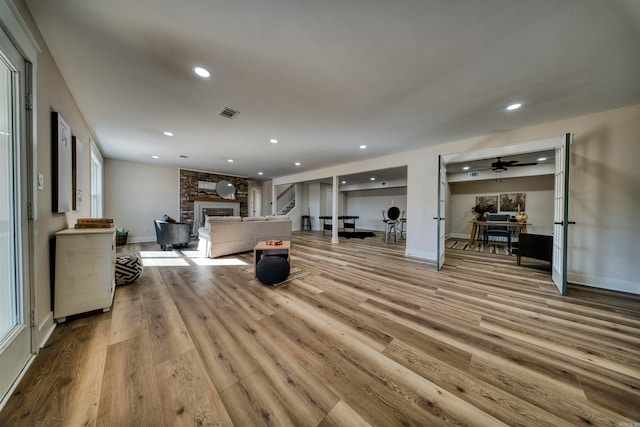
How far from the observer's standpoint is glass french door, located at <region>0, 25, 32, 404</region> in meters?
1.30

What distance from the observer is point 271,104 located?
265cm

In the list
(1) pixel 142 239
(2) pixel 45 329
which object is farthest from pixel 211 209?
(2) pixel 45 329

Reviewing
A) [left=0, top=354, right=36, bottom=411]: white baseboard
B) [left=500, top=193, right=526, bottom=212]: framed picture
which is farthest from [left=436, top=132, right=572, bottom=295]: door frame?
[left=0, top=354, right=36, bottom=411]: white baseboard

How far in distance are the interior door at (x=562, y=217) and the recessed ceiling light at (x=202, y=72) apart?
4350 millimetres

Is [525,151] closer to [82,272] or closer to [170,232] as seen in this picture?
[82,272]

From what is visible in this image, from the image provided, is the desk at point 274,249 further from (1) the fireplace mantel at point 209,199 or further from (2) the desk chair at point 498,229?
(2) the desk chair at point 498,229

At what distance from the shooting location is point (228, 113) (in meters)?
2.91

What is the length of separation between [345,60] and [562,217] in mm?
3608

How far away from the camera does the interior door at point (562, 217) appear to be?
103 inches

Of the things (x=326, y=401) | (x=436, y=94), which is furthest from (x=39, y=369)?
(x=436, y=94)

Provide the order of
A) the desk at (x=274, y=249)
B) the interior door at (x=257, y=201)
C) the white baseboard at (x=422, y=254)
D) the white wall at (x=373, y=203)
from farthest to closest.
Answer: the interior door at (x=257, y=201) < the white wall at (x=373, y=203) < the white baseboard at (x=422, y=254) < the desk at (x=274, y=249)

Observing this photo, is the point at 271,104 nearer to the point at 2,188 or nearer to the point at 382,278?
the point at 2,188

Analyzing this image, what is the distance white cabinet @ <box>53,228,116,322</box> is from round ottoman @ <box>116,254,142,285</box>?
81 centimetres

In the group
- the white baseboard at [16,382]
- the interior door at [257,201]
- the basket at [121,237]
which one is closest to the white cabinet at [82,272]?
the white baseboard at [16,382]
